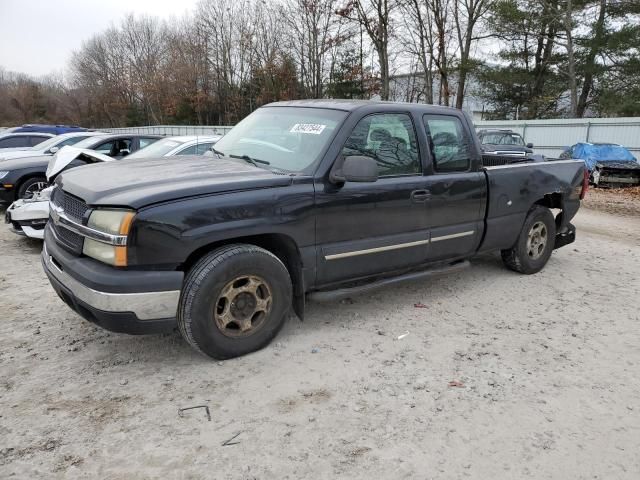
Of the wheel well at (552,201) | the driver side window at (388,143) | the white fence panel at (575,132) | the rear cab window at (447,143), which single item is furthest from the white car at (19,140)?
the white fence panel at (575,132)

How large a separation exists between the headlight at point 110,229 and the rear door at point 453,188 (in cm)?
263

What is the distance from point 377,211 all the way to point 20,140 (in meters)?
13.5

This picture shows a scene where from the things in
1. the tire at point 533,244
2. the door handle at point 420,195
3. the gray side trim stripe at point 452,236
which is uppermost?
the door handle at point 420,195

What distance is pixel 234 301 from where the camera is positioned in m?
3.52

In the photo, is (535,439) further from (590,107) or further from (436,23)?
(590,107)

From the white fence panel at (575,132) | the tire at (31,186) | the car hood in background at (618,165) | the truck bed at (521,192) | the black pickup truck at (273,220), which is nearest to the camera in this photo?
the black pickup truck at (273,220)

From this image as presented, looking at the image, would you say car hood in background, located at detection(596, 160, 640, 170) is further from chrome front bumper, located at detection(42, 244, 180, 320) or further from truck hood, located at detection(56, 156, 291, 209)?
chrome front bumper, located at detection(42, 244, 180, 320)

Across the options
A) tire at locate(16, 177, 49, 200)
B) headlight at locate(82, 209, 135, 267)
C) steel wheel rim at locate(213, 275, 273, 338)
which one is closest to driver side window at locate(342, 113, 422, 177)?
steel wheel rim at locate(213, 275, 273, 338)

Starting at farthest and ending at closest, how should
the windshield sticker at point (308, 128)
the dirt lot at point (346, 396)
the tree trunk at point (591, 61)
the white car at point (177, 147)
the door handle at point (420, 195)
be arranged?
the tree trunk at point (591, 61), the white car at point (177, 147), the door handle at point (420, 195), the windshield sticker at point (308, 128), the dirt lot at point (346, 396)

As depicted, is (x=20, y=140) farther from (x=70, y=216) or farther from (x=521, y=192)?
(x=521, y=192)

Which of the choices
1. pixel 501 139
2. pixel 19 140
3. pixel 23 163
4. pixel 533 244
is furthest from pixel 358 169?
pixel 501 139

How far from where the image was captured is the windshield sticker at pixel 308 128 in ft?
13.3

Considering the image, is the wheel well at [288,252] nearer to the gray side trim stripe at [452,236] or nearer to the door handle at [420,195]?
the door handle at [420,195]

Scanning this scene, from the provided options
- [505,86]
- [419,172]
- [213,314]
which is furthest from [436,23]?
[213,314]
